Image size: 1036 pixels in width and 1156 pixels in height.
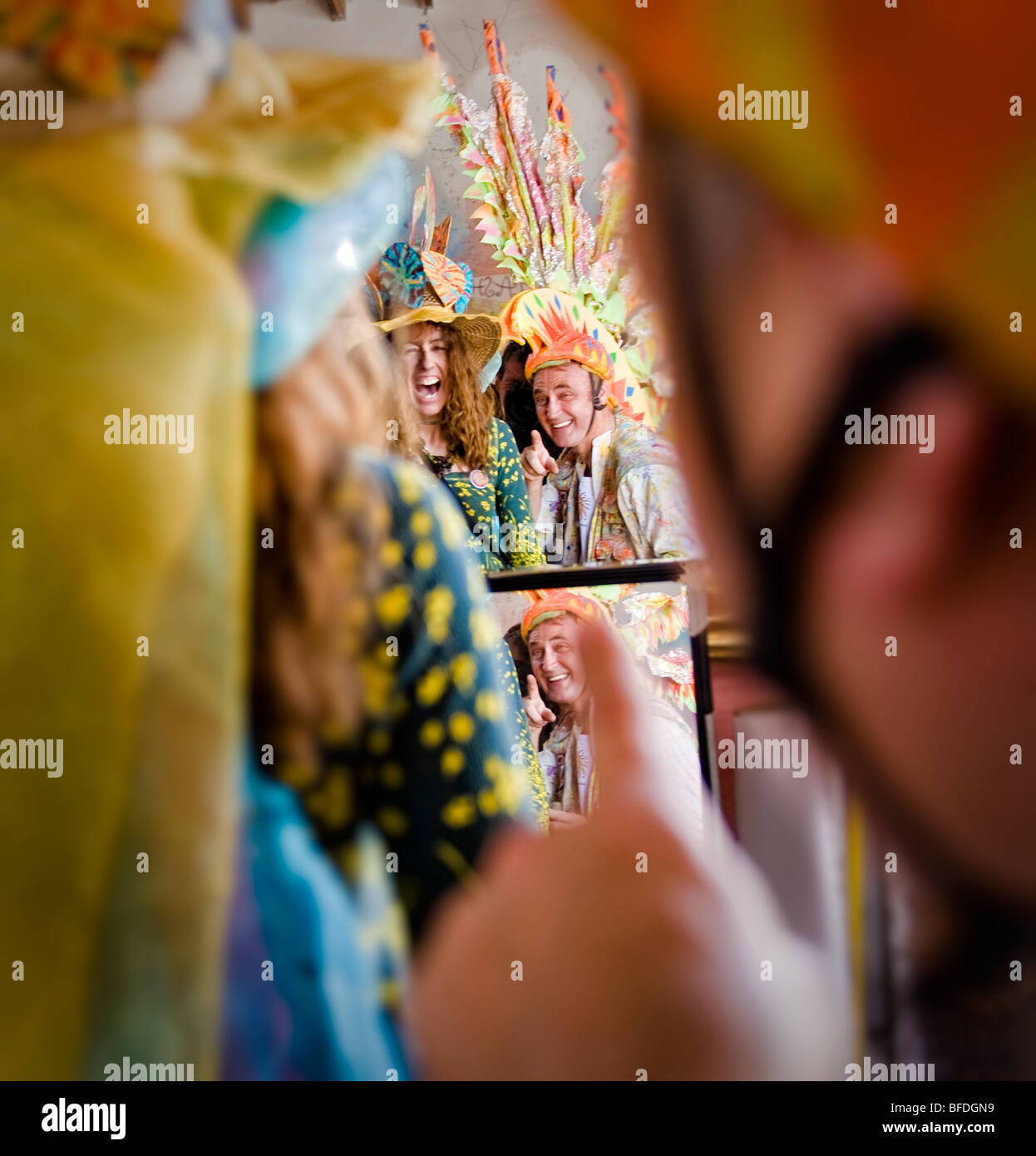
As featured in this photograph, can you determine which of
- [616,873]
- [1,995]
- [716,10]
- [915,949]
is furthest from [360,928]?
[716,10]

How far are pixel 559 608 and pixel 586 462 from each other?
0.26 metres

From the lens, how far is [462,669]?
1.10m

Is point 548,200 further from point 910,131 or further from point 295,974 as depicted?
point 295,974

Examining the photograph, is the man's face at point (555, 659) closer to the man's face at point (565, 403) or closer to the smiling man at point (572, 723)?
the smiling man at point (572, 723)

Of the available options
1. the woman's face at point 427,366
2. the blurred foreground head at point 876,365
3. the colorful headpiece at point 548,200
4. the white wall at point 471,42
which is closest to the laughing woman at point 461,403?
the woman's face at point 427,366

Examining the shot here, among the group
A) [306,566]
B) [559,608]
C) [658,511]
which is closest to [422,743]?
[306,566]

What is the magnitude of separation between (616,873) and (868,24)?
1005 millimetres

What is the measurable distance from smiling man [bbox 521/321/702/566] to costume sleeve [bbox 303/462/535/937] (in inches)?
13.4

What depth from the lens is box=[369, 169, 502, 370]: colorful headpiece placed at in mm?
1219

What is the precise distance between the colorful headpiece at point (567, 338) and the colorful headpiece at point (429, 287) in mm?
47

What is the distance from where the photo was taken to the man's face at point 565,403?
144 centimetres

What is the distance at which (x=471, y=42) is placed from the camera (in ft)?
3.70

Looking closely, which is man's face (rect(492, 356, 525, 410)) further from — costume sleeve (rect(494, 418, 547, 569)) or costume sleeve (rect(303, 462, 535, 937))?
costume sleeve (rect(303, 462, 535, 937))

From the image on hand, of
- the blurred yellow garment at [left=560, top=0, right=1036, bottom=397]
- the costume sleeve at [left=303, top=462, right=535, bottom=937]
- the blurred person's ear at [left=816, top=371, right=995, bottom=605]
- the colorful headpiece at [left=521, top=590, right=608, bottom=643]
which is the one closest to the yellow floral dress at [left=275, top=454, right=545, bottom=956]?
the costume sleeve at [left=303, top=462, right=535, bottom=937]
